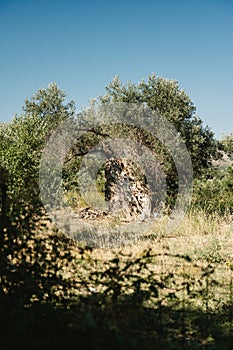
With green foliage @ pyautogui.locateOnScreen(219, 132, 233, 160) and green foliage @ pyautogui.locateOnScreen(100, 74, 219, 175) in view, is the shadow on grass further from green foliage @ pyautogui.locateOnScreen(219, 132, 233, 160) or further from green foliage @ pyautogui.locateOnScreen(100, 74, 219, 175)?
green foliage @ pyautogui.locateOnScreen(219, 132, 233, 160)

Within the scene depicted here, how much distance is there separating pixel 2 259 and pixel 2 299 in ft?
0.89

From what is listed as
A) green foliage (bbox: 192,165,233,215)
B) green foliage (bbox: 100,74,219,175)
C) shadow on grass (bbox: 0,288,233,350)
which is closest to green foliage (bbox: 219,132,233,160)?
green foliage (bbox: 100,74,219,175)

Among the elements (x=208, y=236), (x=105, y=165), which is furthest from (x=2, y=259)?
(x=105, y=165)

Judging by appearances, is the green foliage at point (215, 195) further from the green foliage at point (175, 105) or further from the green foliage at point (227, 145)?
the green foliage at point (227, 145)

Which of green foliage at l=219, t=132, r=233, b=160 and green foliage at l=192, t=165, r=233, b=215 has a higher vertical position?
green foliage at l=219, t=132, r=233, b=160

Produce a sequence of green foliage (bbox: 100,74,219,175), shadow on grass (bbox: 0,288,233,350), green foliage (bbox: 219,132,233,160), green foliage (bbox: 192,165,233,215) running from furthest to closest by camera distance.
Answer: green foliage (bbox: 219,132,233,160)
green foliage (bbox: 100,74,219,175)
green foliage (bbox: 192,165,233,215)
shadow on grass (bbox: 0,288,233,350)

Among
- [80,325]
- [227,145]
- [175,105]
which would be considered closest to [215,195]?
[175,105]

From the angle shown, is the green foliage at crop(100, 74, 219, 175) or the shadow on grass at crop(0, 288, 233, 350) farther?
the green foliage at crop(100, 74, 219, 175)

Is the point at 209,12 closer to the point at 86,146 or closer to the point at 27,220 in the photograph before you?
the point at 86,146

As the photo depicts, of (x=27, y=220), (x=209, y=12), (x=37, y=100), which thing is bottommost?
(x=27, y=220)

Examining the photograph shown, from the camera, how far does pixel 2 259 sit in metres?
2.63

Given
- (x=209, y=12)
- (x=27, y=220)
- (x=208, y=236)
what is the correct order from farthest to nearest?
(x=209, y=12), (x=208, y=236), (x=27, y=220)

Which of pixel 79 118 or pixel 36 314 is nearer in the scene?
pixel 36 314

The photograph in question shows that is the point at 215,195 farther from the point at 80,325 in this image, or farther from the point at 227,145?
the point at 80,325
